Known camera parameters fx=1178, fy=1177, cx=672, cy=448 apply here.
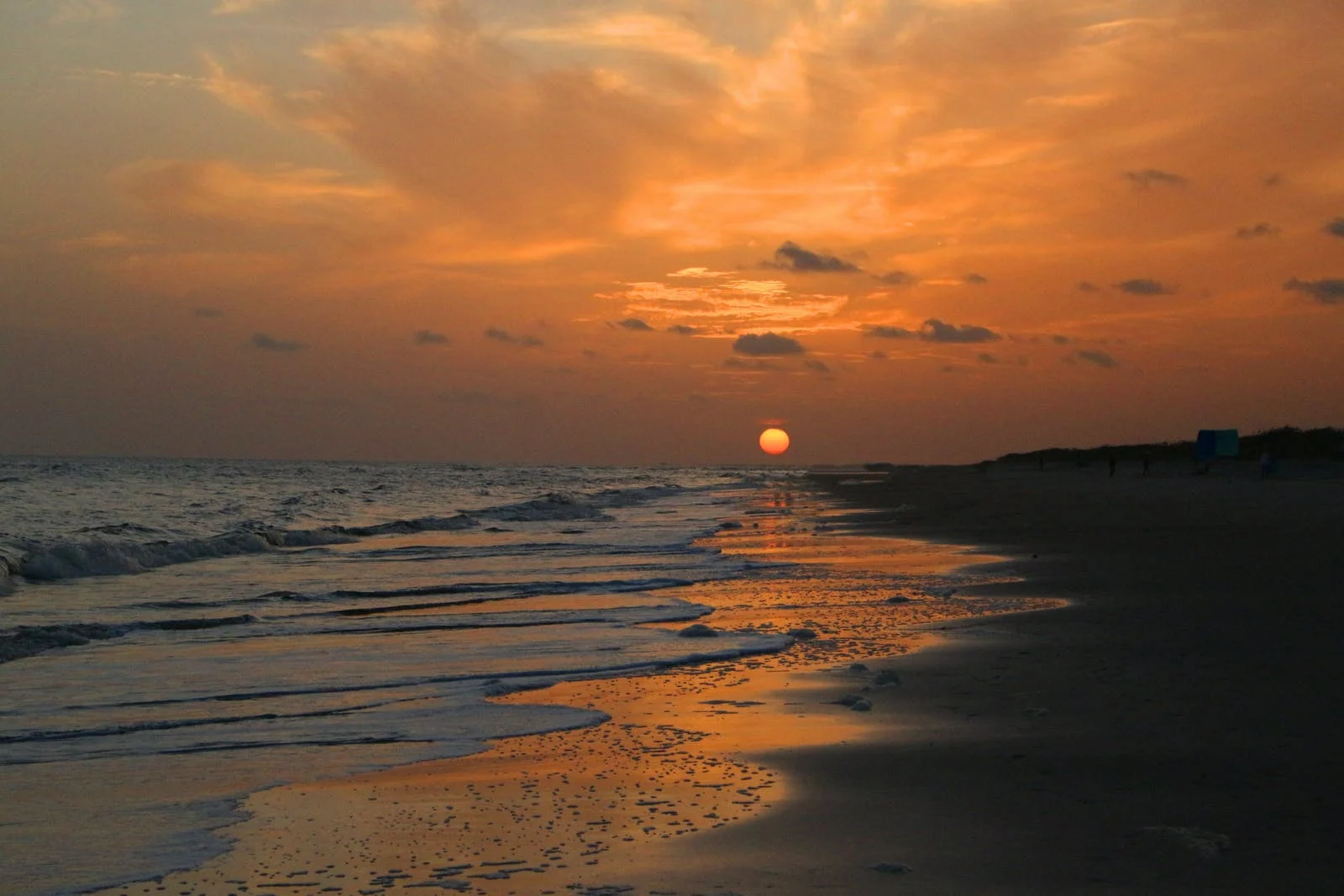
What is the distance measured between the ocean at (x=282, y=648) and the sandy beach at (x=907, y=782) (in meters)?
0.71

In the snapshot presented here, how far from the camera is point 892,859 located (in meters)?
6.40

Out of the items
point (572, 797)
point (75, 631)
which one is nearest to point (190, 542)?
point (75, 631)

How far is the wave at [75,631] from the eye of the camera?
14.9 metres

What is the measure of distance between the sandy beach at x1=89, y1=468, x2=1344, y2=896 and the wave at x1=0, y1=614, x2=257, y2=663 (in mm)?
7684

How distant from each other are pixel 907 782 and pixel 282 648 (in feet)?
31.7

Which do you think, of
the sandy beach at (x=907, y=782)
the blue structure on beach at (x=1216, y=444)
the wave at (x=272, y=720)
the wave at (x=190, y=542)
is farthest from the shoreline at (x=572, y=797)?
the blue structure on beach at (x=1216, y=444)

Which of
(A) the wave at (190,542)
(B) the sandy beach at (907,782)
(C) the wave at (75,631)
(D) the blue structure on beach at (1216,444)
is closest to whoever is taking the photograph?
(B) the sandy beach at (907,782)

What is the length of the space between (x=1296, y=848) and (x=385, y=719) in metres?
7.33

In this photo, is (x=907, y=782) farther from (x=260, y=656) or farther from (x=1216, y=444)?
(x=1216, y=444)

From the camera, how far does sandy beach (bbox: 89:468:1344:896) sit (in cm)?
618

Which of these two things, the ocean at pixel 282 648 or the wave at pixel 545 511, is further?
the wave at pixel 545 511

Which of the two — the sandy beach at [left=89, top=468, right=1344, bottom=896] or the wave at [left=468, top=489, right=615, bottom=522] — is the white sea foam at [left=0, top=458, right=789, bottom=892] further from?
the wave at [left=468, top=489, right=615, bottom=522]

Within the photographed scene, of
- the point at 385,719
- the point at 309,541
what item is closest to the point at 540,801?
the point at 385,719

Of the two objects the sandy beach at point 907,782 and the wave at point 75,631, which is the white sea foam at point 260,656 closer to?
the wave at point 75,631
